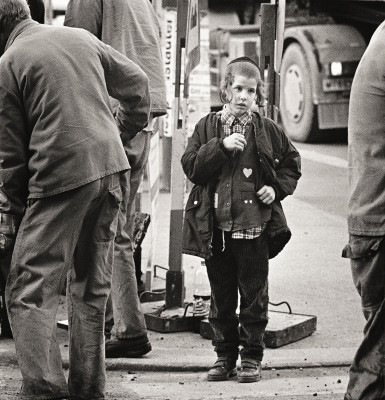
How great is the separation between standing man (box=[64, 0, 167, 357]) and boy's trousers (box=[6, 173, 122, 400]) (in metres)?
1.03

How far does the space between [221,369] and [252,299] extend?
1.43 feet

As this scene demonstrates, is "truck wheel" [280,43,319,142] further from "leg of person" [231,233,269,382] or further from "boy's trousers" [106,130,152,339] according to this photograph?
"leg of person" [231,233,269,382]

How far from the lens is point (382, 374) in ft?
16.0

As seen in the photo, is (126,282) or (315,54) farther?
(315,54)

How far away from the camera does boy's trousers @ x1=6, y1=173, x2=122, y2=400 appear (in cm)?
530

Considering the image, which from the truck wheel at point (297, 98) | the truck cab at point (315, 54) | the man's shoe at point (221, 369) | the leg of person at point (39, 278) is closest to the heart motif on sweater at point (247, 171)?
the man's shoe at point (221, 369)

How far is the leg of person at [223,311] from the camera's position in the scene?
628 cm

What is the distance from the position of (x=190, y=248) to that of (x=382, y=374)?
162 centimetres

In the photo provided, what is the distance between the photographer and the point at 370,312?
485 centimetres

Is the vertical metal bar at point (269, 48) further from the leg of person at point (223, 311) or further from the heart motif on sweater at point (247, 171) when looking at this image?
the leg of person at point (223, 311)

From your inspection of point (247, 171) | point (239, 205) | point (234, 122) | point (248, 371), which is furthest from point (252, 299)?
point (234, 122)

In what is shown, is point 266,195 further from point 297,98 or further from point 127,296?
point 297,98

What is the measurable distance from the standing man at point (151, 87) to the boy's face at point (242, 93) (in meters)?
0.76

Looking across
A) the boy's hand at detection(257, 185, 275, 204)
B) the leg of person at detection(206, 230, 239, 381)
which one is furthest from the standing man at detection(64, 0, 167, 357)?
the boy's hand at detection(257, 185, 275, 204)
